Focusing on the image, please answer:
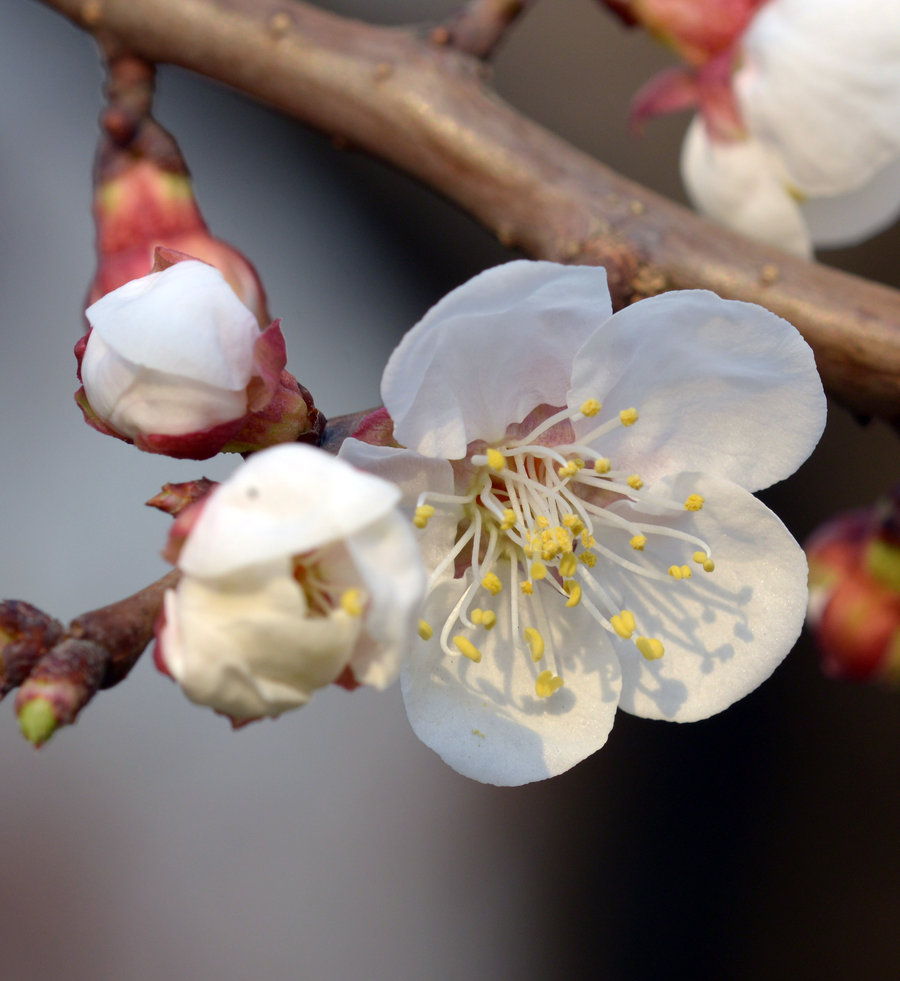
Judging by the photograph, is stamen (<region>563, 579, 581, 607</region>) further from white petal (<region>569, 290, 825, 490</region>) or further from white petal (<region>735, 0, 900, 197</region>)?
white petal (<region>735, 0, 900, 197</region>)

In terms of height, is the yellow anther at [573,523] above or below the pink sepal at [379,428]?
below

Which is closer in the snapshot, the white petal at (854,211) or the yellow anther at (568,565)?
the yellow anther at (568,565)

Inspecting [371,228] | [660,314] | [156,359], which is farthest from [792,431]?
[371,228]

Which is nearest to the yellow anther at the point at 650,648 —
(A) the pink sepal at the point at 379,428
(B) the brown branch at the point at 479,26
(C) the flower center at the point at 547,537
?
(C) the flower center at the point at 547,537

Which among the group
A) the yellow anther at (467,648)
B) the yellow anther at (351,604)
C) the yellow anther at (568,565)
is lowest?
the yellow anther at (467,648)

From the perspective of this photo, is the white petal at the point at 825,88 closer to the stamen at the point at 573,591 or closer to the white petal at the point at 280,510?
the stamen at the point at 573,591

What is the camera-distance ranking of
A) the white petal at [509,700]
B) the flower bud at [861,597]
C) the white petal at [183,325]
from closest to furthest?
the white petal at [183,325]
the white petal at [509,700]
the flower bud at [861,597]

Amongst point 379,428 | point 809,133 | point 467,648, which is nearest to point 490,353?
point 379,428
